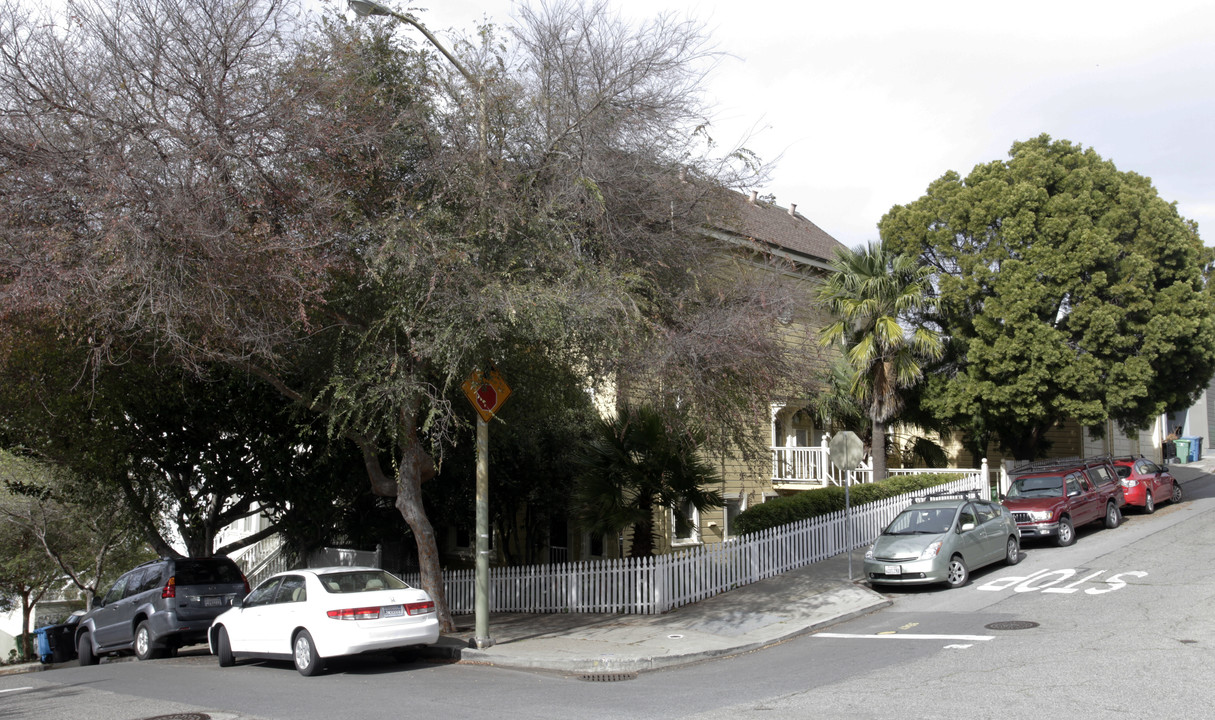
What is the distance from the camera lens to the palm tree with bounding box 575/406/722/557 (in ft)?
54.2

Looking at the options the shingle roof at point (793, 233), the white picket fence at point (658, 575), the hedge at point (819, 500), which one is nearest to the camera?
the white picket fence at point (658, 575)

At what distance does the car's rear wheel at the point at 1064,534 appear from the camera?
18953mm

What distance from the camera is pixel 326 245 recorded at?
1184 centimetres

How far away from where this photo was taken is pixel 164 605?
49.6 ft

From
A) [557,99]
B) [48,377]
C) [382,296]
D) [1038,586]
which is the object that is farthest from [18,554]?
[1038,586]

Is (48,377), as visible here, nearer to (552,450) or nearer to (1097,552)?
(552,450)

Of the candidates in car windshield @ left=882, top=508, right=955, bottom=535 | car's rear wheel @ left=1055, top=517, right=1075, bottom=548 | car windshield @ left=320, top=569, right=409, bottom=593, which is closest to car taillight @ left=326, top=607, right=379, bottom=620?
car windshield @ left=320, top=569, right=409, bottom=593

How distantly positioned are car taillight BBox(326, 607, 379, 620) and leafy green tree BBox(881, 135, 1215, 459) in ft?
59.7

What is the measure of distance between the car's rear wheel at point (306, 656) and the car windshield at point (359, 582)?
0.66m

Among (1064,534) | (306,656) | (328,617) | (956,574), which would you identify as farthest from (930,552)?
(306,656)

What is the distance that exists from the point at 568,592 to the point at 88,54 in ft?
36.5

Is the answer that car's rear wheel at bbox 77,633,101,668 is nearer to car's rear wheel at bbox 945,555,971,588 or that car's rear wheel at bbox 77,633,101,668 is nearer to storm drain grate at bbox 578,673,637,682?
storm drain grate at bbox 578,673,637,682

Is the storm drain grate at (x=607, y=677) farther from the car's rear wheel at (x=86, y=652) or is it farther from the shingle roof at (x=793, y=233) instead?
the shingle roof at (x=793, y=233)

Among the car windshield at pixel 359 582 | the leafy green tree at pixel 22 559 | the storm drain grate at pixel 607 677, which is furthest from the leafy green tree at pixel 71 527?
the storm drain grate at pixel 607 677
